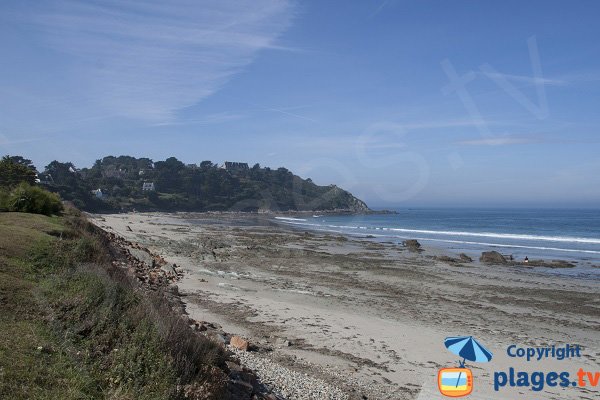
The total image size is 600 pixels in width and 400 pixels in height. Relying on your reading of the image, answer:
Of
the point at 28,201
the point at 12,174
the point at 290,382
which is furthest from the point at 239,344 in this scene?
the point at 12,174

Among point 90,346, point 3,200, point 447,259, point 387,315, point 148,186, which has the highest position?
point 148,186

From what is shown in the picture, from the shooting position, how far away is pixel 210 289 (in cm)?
1499

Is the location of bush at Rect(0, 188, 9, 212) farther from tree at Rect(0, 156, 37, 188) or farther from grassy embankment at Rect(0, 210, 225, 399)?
tree at Rect(0, 156, 37, 188)

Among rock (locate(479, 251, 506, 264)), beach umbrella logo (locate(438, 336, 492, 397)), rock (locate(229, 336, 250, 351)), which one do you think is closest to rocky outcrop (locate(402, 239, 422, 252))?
rock (locate(479, 251, 506, 264))

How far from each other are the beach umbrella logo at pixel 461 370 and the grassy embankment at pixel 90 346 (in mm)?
4038

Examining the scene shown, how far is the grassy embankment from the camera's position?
4273 millimetres

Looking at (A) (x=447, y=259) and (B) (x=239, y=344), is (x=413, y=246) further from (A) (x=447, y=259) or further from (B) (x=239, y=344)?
(B) (x=239, y=344)

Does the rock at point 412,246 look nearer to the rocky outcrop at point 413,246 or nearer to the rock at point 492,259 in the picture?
the rocky outcrop at point 413,246

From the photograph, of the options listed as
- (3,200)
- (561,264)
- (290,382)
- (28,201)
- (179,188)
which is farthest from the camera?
(179,188)

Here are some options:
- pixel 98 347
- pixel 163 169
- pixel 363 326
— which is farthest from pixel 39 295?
pixel 163 169

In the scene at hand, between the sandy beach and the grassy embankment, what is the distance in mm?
2058

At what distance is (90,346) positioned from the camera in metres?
5.06

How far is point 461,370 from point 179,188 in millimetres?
110336

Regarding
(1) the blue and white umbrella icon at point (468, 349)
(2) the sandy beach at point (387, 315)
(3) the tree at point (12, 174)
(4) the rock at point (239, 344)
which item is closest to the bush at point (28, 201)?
(2) the sandy beach at point (387, 315)
